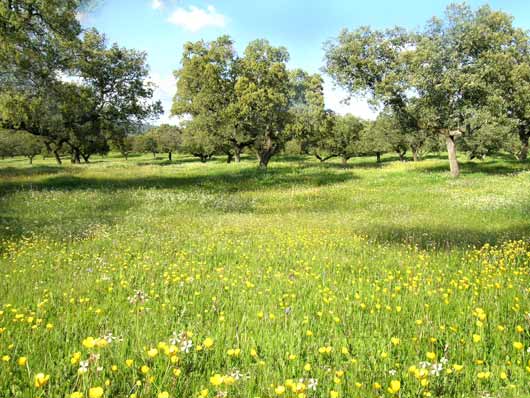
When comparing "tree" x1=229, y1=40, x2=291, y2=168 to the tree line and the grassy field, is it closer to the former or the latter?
the tree line

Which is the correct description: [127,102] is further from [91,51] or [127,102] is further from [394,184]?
[394,184]

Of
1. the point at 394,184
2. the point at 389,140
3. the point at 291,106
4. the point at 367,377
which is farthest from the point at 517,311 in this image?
the point at 389,140

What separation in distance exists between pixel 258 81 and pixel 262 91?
2.86m

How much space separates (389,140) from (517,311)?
70033mm

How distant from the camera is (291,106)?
48.2 metres

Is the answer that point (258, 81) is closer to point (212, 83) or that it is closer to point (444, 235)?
point (212, 83)

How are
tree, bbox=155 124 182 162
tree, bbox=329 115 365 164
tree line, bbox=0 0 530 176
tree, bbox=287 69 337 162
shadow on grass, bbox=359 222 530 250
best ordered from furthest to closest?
tree, bbox=155 124 182 162 → tree, bbox=329 115 365 164 → tree, bbox=287 69 337 162 → tree line, bbox=0 0 530 176 → shadow on grass, bbox=359 222 530 250

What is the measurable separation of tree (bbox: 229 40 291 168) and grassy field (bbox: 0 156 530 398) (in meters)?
23.6

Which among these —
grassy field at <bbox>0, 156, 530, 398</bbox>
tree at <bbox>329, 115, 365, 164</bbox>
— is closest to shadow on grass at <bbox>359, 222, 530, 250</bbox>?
grassy field at <bbox>0, 156, 530, 398</bbox>

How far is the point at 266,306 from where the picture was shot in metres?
5.19

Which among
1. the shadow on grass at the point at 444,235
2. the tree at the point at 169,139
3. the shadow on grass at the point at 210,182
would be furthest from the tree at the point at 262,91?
the tree at the point at 169,139

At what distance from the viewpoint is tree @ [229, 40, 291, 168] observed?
36.5m

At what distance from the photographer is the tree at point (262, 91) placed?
36531mm

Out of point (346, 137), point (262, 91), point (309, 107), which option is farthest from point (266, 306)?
point (346, 137)
